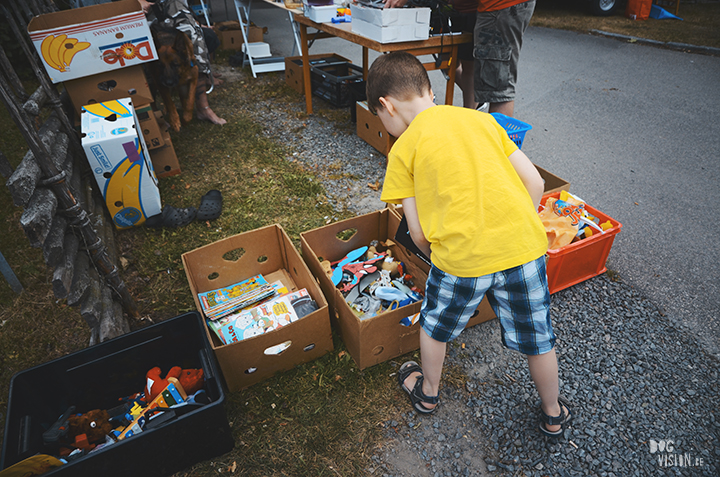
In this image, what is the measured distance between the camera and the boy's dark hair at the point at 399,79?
1.41 metres

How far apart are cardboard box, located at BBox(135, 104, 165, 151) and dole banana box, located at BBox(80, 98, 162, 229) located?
238mm

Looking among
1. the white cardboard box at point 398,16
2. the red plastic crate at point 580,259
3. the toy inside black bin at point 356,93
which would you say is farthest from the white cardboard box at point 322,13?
the red plastic crate at point 580,259

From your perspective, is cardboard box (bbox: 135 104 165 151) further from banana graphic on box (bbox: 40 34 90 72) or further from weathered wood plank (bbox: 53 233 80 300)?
weathered wood plank (bbox: 53 233 80 300)

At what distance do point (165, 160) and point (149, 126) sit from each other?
0.33 metres

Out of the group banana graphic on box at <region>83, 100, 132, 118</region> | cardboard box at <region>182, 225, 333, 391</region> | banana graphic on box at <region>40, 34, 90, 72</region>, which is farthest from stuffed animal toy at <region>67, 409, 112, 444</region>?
banana graphic on box at <region>40, 34, 90, 72</region>

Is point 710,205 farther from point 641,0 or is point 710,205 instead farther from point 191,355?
point 641,0

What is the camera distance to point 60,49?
2.82 metres

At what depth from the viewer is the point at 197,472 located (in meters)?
1.59

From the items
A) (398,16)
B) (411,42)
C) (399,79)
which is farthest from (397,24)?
(399,79)

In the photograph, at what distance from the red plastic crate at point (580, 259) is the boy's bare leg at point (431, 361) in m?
0.89

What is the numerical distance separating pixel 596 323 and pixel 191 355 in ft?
6.79

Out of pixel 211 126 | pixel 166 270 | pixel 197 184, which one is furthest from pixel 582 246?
pixel 211 126

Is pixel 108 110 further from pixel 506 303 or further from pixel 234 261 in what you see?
pixel 506 303

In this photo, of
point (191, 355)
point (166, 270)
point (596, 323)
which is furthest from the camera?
point (166, 270)
